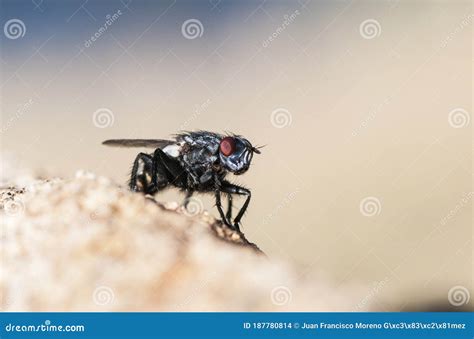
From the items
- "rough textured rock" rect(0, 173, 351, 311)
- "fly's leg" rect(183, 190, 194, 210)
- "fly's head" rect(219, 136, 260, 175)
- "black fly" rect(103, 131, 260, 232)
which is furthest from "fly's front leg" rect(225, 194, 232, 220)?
"rough textured rock" rect(0, 173, 351, 311)

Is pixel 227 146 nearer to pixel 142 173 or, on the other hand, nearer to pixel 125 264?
pixel 142 173

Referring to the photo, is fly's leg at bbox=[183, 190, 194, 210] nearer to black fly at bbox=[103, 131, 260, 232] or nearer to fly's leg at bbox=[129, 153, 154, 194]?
black fly at bbox=[103, 131, 260, 232]

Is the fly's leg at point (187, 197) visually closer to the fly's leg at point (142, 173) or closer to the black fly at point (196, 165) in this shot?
the black fly at point (196, 165)

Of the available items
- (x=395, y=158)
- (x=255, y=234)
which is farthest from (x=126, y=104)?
(x=395, y=158)

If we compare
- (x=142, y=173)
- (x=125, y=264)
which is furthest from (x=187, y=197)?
(x=125, y=264)

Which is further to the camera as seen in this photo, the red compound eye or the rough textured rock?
the red compound eye

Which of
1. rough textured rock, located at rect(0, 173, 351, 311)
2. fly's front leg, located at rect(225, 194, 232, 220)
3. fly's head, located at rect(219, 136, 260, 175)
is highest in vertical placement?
fly's head, located at rect(219, 136, 260, 175)
